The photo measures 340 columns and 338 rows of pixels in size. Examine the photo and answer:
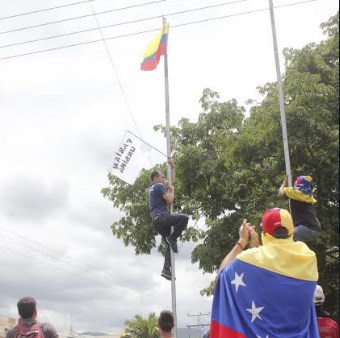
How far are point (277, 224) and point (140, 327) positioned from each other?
43405 mm

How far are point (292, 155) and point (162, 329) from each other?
9.04 metres

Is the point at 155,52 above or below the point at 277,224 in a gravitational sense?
above

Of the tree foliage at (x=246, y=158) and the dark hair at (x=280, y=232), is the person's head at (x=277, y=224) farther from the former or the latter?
the tree foliage at (x=246, y=158)

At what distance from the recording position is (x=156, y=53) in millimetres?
10352

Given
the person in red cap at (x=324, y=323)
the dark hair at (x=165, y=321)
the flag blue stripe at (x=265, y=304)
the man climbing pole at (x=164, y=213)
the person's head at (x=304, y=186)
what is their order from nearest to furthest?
the flag blue stripe at (x=265, y=304) < the person in red cap at (x=324, y=323) < the dark hair at (x=165, y=321) < the person's head at (x=304, y=186) < the man climbing pole at (x=164, y=213)

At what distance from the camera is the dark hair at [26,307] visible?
5105mm

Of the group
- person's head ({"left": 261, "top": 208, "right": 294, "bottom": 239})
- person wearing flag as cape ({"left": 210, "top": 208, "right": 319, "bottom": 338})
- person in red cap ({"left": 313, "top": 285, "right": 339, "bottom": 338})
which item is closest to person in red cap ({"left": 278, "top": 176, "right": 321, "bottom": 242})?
person in red cap ({"left": 313, "top": 285, "right": 339, "bottom": 338})

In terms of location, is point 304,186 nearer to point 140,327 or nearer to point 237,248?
point 237,248

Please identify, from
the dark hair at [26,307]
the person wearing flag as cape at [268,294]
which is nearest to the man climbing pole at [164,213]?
the dark hair at [26,307]

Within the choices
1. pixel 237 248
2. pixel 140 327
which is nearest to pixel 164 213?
pixel 237 248

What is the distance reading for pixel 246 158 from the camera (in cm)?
1470

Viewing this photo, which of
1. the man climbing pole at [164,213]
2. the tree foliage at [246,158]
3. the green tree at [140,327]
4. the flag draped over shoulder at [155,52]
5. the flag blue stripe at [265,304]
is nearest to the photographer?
the flag blue stripe at [265,304]

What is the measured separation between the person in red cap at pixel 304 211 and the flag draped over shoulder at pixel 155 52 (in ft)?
18.2

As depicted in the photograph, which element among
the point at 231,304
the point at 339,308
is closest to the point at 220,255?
the point at 231,304
